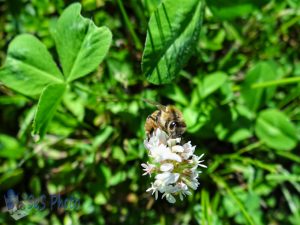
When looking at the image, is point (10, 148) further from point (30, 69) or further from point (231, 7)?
point (231, 7)

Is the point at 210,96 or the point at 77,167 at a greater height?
the point at 210,96

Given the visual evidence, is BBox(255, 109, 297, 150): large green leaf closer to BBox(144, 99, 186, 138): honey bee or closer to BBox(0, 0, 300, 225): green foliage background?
BBox(0, 0, 300, 225): green foliage background

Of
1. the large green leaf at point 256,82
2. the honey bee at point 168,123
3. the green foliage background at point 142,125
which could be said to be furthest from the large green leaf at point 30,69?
the large green leaf at point 256,82

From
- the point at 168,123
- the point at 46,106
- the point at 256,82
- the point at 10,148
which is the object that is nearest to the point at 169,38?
the point at 168,123

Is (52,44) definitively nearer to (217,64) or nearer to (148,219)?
(217,64)

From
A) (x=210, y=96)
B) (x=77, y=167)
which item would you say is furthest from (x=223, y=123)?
(x=77, y=167)

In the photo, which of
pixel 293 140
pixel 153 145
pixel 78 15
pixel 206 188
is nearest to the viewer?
pixel 153 145

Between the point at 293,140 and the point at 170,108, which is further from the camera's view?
the point at 293,140
